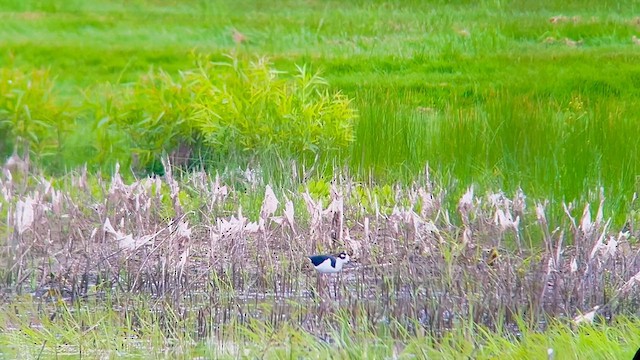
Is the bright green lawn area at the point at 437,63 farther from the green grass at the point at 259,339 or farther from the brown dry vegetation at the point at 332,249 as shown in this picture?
the green grass at the point at 259,339

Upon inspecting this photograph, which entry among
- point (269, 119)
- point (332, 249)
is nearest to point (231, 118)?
point (269, 119)

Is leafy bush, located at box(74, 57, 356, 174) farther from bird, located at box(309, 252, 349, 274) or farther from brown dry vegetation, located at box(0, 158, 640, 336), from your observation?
bird, located at box(309, 252, 349, 274)

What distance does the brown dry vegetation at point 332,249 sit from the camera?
324cm

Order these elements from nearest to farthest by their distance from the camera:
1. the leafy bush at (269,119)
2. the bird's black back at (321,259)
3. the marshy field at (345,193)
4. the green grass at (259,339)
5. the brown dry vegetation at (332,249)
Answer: the green grass at (259,339) < the marshy field at (345,193) < the brown dry vegetation at (332,249) < the bird's black back at (321,259) < the leafy bush at (269,119)

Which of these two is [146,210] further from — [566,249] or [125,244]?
[566,249]

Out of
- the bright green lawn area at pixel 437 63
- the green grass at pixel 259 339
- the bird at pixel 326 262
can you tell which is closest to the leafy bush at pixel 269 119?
the bright green lawn area at pixel 437 63

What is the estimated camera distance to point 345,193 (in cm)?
468

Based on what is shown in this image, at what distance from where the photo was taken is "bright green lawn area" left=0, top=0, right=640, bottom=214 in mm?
5062

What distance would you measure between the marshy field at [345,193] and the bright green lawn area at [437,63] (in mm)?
22

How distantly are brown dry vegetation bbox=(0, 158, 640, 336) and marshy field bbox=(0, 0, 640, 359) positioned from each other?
13mm

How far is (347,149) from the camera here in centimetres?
569

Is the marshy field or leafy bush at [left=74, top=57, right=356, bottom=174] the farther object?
leafy bush at [left=74, top=57, right=356, bottom=174]

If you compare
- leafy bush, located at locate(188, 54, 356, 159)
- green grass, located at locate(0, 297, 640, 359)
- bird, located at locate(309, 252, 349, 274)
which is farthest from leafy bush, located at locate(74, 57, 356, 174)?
green grass, located at locate(0, 297, 640, 359)

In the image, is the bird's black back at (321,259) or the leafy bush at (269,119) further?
the leafy bush at (269,119)
